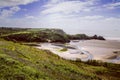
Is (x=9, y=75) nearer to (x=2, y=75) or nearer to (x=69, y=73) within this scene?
(x=2, y=75)

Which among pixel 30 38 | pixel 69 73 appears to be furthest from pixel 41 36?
pixel 69 73

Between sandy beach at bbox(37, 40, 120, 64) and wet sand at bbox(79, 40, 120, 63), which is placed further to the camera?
wet sand at bbox(79, 40, 120, 63)

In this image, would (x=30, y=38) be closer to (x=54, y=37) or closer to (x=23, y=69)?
(x=54, y=37)

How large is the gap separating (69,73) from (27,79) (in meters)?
6.56

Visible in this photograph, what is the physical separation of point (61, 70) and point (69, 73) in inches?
36.5

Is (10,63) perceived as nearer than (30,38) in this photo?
Yes

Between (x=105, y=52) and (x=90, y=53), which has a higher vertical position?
(x=90, y=53)

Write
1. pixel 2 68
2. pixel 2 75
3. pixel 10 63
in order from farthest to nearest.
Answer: pixel 10 63 < pixel 2 68 < pixel 2 75

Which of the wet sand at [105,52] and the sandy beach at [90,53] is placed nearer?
the sandy beach at [90,53]

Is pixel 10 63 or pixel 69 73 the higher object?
pixel 10 63

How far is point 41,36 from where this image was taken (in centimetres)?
12156

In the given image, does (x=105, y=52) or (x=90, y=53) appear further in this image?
(x=105, y=52)

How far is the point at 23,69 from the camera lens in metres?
16.2

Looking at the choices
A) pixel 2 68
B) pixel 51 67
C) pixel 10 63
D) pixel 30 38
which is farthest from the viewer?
pixel 30 38
